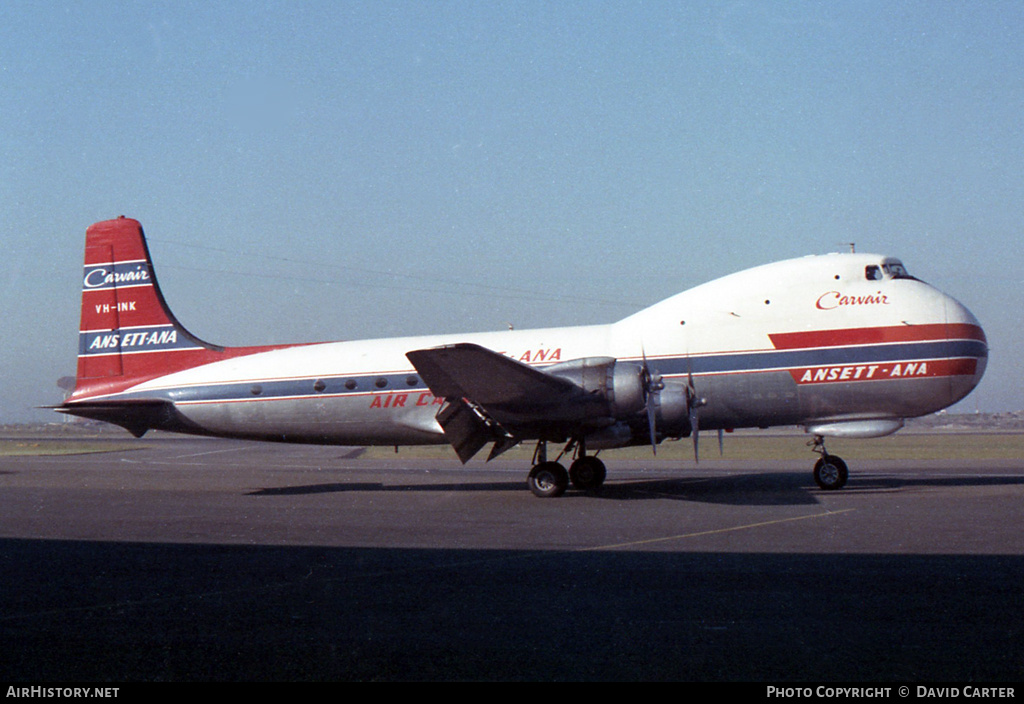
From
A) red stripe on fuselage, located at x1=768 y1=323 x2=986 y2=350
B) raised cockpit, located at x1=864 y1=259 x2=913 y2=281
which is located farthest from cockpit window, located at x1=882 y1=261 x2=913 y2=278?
red stripe on fuselage, located at x1=768 y1=323 x2=986 y2=350

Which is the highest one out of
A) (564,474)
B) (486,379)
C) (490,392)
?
(486,379)

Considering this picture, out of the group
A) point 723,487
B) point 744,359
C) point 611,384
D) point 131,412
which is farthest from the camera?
point 131,412

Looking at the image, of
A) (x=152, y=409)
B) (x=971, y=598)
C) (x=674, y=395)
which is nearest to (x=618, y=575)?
(x=971, y=598)

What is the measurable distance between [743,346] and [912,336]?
3682 millimetres

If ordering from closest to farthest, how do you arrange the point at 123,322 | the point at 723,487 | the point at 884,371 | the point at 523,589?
the point at 523,589
the point at 884,371
the point at 723,487
the point at 123,322

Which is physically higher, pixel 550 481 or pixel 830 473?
pixel 550 481

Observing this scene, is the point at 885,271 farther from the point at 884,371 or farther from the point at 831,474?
the point at 831,474

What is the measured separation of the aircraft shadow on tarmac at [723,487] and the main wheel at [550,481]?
0.27 m

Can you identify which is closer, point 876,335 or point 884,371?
point 884,371

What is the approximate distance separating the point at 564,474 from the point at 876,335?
772 cm

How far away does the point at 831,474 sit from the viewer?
1927cm

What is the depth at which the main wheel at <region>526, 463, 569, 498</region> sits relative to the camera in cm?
1859

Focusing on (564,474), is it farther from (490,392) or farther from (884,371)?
(884,371)

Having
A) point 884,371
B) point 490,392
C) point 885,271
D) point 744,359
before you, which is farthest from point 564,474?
point 885,271
